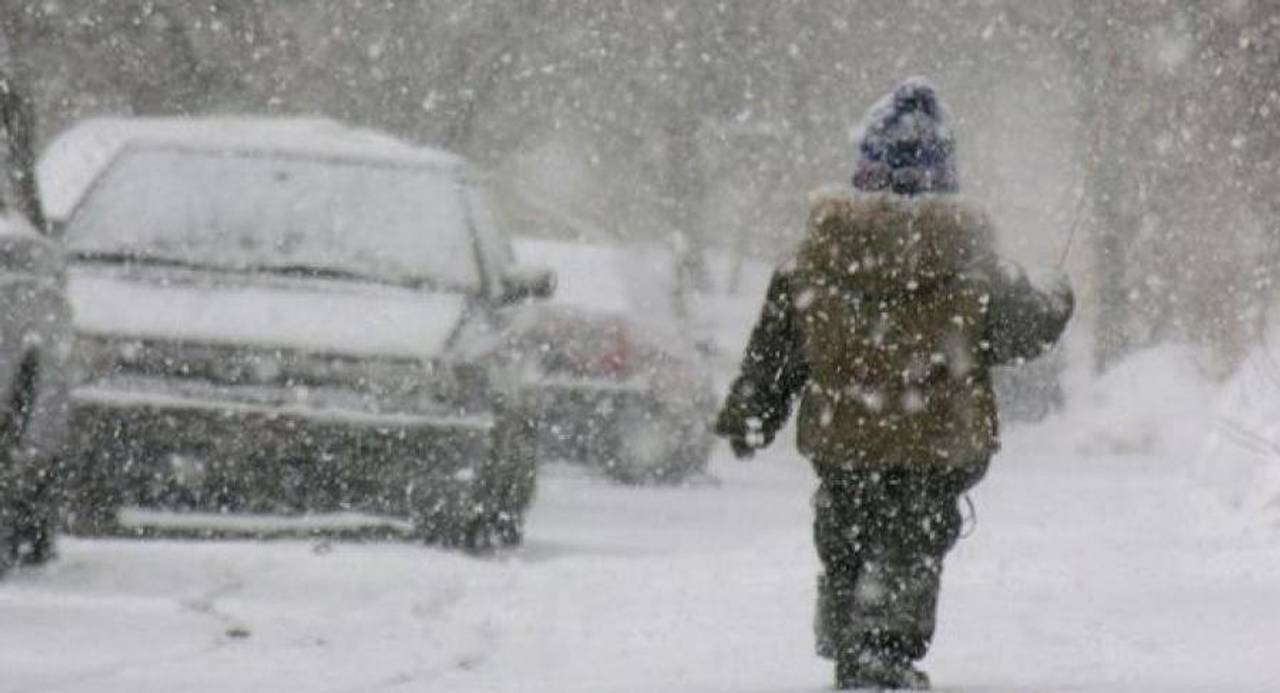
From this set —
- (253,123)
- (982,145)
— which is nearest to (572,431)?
(253,123)

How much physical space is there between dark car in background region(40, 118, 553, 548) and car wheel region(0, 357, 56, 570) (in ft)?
1.54

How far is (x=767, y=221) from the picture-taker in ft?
179

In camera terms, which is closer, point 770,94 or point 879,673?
point 879,673

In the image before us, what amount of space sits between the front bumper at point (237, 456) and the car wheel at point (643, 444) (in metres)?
4.93

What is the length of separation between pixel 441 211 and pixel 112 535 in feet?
6.28

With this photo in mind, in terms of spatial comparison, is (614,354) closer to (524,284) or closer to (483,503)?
(524,284)

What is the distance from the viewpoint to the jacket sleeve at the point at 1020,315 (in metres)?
7.16

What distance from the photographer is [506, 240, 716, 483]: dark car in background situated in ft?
50.1

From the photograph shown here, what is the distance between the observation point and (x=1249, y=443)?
13664 mm

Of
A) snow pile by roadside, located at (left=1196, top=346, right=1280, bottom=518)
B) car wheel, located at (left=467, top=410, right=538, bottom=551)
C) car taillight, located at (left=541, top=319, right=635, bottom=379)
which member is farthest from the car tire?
car taillight, located at (left=541, top=319, right=635, bottom=379)

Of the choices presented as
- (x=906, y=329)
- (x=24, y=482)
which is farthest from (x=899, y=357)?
(x=24, y=482)

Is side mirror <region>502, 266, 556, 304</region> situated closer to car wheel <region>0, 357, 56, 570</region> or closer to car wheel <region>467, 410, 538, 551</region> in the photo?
car wheel <region>467, 410, 538, 551</region>

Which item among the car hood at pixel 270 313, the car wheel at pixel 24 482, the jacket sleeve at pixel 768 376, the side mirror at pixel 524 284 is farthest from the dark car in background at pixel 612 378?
the jacket sleeve at pixel 768 376

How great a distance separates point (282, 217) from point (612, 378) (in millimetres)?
4118
